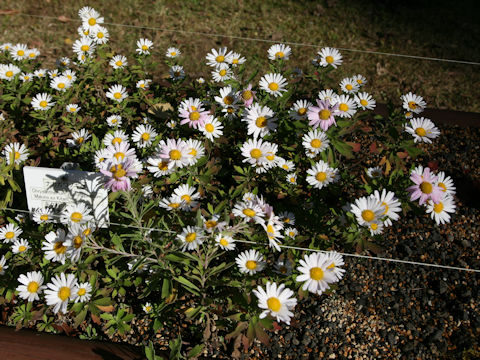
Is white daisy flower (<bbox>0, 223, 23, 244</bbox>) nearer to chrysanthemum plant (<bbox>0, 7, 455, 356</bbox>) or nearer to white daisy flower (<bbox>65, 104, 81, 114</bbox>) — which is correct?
chrysanthemum plant (<bbox>0, 7, 455, 356</bbox>)

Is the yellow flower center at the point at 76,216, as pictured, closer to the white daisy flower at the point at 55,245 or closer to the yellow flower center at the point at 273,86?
the white daisy flower at the point at 55,245

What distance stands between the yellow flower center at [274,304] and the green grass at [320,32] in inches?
92.1

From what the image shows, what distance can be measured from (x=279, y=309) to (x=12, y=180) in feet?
4.46

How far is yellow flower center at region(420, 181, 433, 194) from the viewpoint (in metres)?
1.56

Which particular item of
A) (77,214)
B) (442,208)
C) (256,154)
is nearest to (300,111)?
(256,154)

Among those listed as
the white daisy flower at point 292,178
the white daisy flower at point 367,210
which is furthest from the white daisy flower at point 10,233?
A: the white daisy flower at point 367,210

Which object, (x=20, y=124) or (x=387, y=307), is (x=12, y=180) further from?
(x=387, y=307)

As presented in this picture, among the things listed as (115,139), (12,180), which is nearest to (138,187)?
(115,139)

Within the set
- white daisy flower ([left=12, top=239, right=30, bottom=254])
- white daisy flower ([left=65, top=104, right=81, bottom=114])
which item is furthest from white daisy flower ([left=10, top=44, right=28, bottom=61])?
white daisy flower ([left=12, top=239, right=30, bottom=254])

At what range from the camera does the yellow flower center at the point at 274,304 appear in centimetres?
146

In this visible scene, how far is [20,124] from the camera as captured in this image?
2709 mm

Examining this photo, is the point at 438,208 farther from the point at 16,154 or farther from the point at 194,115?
the point at 16,154

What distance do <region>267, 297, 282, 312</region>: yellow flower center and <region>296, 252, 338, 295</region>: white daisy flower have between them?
0.37 feet

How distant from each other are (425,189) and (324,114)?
0.51 metres
